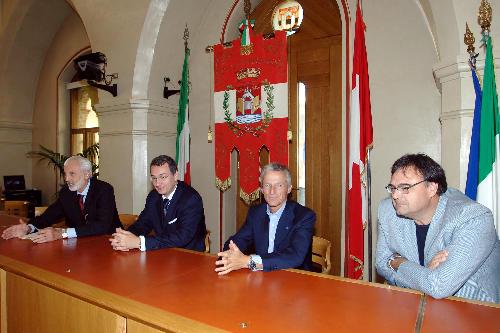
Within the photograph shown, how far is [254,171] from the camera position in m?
4.39

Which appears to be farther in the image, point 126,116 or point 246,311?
point 126,116

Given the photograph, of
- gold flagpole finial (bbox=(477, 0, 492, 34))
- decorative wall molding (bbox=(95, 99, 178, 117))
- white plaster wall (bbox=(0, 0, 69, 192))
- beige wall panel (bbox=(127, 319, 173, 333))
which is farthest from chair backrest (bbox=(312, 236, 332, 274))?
white plaster wall (bbox=(0, 0, 69, 192))

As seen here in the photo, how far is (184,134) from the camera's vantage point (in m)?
4.69

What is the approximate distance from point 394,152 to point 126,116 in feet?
10.2

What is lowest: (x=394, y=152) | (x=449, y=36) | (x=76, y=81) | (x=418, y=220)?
(x=418, y=220)

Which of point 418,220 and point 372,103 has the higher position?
point 372,103

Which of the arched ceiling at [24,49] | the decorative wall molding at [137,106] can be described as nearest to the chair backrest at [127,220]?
the decorative wall molding at [137,106]

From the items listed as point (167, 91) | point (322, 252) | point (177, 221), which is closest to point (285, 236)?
point (322, 252)

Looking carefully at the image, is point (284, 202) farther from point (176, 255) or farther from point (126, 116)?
point (126, 116)

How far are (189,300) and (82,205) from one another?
212cm

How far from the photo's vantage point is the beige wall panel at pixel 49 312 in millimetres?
1682

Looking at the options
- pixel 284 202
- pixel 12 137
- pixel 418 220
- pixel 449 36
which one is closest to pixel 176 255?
pixel 284 202

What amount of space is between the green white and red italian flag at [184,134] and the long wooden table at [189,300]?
2.29 m

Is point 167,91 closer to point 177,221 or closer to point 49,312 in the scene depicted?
point 177,221
